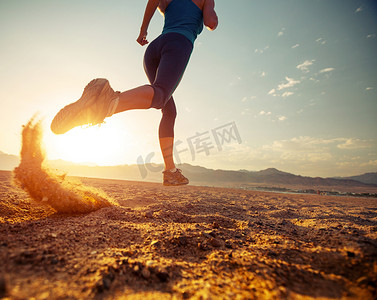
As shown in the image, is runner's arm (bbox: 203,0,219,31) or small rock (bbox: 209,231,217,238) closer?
small rock (bbox: 209,231,217,238)

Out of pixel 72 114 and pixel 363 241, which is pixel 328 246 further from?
pixel 72 114

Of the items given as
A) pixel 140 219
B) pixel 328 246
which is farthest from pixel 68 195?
pixel 328 246

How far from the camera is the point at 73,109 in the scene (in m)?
1.56

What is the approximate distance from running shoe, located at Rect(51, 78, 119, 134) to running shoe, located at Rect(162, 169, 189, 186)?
1190 mm

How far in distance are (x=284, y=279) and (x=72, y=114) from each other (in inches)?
69.5

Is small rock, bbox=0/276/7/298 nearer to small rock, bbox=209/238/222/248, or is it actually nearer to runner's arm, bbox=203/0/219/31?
small rock, bbox=209/238/222/248

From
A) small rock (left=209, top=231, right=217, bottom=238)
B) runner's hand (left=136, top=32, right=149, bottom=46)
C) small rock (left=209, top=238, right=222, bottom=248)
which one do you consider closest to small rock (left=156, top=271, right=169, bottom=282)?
small rock (left=209, top=238, right=222, bottom=248)

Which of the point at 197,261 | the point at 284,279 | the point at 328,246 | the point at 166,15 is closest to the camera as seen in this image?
the point at 284,279

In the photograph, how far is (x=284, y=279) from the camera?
867 mm

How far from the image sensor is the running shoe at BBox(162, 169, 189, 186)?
2.48 m

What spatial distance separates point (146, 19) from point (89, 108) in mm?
1467

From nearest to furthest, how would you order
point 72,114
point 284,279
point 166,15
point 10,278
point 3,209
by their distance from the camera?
1. point 10,278
2. point 284,279
3. point 72,114
4. point 3,209
5. point 166,15

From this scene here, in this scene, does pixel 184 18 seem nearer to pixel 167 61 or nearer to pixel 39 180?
pixel 167 61

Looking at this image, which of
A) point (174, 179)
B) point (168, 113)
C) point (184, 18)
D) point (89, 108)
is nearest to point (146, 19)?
point (184, 18)
